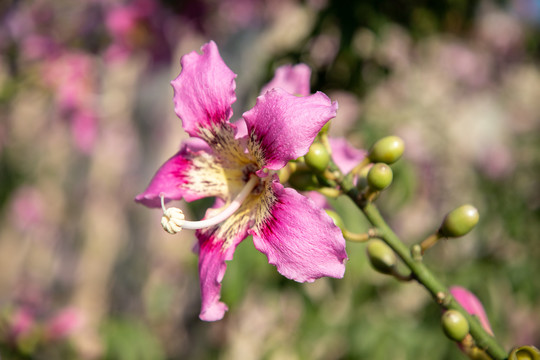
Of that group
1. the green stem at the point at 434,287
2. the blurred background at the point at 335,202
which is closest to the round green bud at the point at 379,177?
the green stem at the point at 434,287

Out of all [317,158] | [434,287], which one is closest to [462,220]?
[434,287]

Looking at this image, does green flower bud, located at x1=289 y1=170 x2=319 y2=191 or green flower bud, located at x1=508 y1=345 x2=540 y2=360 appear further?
green flower bud, located at x1=289 y1=170 x2=319 y2=191

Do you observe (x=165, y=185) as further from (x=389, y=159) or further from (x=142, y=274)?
(x=142, y=274)

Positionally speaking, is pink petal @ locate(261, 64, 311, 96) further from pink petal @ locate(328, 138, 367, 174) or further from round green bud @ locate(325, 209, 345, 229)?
round green bud @ locate(325, 209, 345, 229)

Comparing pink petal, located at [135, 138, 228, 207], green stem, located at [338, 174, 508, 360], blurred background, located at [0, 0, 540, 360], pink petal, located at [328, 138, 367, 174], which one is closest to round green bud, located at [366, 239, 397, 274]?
green stem, located at [338, 174, 508, 360]

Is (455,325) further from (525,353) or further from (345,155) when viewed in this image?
(345,155)

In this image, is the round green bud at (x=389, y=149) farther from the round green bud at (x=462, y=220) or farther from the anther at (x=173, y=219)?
the anther at (x=173, y=219)

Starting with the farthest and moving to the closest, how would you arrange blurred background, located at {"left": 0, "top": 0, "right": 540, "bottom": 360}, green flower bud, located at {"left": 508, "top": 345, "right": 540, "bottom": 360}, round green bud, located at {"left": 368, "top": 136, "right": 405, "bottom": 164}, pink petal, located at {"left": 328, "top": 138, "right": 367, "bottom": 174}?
blurred background, located at {"left": 0, "top": 0, "right": 540, "bottom": 360}, pink petal, located at {"left": 328, "top": 138, "right": 367, "bottom": 174}, round green bud, located at {"left": 368, "top": 136, "right": 405, "bottom": 164}, green flower bud, located at {"left": 508, "top": 345, "right": 540, "bottom": 360}
